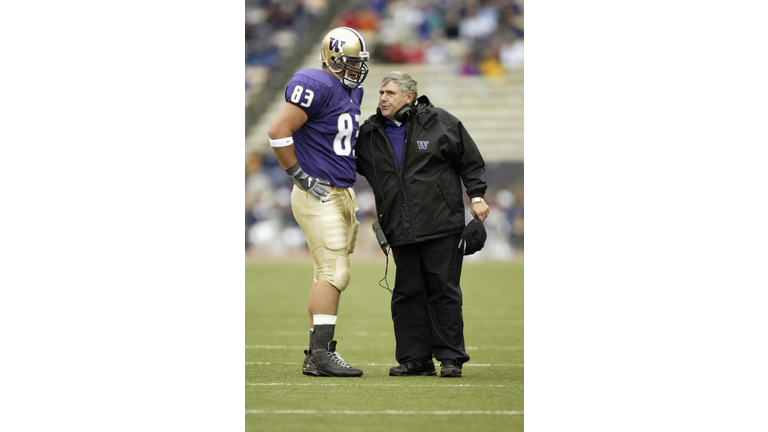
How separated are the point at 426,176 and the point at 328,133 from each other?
1.90ft

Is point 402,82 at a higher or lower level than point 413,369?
higher

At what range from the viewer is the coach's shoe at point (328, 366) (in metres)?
4.33

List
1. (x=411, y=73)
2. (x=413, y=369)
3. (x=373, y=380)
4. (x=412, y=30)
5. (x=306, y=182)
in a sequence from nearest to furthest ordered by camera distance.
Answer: (x=373, y=380) → (x=306, y=182) → (x=413, y=369) → (x=411, y=73) → (x=412, y=30)

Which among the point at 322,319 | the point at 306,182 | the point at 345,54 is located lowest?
the point at 322,319

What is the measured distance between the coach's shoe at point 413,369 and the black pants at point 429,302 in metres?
0.03

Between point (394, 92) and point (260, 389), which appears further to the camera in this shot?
point (394, 92)

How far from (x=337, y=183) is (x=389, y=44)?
17.0 m

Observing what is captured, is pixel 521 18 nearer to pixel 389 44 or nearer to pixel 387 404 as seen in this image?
pixel 389 44

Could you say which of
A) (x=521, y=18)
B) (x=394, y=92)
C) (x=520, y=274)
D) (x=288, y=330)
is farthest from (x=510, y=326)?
(x=521, y=18)

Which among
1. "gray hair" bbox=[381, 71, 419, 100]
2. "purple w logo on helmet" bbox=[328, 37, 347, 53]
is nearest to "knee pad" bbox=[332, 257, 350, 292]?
"gray hair" bbox=[381, 71, 419, 100]

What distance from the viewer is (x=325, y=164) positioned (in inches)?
176

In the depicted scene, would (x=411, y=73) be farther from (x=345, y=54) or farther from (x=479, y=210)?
(x=479, y=210)

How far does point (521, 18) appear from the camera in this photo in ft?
67.1

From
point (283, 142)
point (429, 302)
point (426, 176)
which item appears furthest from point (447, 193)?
point (283, 142)
